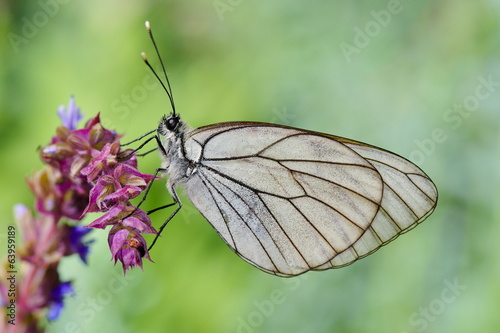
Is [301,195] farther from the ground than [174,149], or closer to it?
closer to it

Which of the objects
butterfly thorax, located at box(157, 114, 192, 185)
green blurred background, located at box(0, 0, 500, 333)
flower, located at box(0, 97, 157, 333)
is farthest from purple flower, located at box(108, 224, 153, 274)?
green blurred background, located at box(0, 0, 500, 333)

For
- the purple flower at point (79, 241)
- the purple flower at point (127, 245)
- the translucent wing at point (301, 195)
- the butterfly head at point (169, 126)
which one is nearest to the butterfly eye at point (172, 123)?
the butterfly head at point (169, 126)

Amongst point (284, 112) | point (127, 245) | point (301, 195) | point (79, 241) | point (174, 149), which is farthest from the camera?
point (284, 112)

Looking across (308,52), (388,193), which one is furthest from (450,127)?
(388,193)

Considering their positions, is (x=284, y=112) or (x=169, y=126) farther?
(x=284, y=112)

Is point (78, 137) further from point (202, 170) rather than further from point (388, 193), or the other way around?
point (388, 193)

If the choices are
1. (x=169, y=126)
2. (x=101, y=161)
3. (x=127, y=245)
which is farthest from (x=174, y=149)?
(x=127, y=245)

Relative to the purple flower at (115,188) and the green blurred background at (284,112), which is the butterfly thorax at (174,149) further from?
the green blurred background at (284,112)

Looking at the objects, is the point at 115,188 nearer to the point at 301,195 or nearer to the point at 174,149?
the point at 174,149
